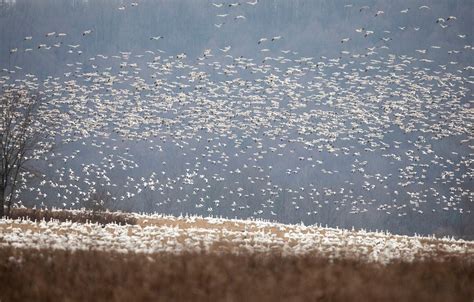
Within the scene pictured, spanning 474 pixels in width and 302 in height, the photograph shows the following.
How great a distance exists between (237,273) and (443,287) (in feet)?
15.2

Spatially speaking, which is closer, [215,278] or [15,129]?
[215,278]

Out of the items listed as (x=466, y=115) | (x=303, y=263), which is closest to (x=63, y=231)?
(x=303, y=263)

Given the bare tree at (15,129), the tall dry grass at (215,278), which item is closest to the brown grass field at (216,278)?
the tall dry grass at (215,278)

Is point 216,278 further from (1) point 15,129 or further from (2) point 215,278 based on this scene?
(1) point 15,129

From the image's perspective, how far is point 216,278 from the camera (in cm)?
1528

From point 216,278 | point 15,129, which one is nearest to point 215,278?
point 216,278

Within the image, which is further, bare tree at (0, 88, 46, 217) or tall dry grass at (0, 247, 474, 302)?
bare tree at (0, 88, 46, 217)

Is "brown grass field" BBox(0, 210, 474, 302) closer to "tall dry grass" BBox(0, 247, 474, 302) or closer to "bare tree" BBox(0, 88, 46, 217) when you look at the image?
"tall dry grass" BBox(0, 247, 474, 302)

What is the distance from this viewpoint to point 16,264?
56.0ft

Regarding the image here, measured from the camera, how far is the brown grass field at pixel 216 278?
13.9 metres

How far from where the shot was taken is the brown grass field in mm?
13891

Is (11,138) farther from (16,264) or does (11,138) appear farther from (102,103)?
(16,264)

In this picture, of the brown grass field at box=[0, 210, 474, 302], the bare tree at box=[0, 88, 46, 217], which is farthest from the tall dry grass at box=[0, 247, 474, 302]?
the bare tree at box=[0, 88, 46, 217]

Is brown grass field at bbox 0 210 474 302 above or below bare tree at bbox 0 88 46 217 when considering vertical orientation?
below
